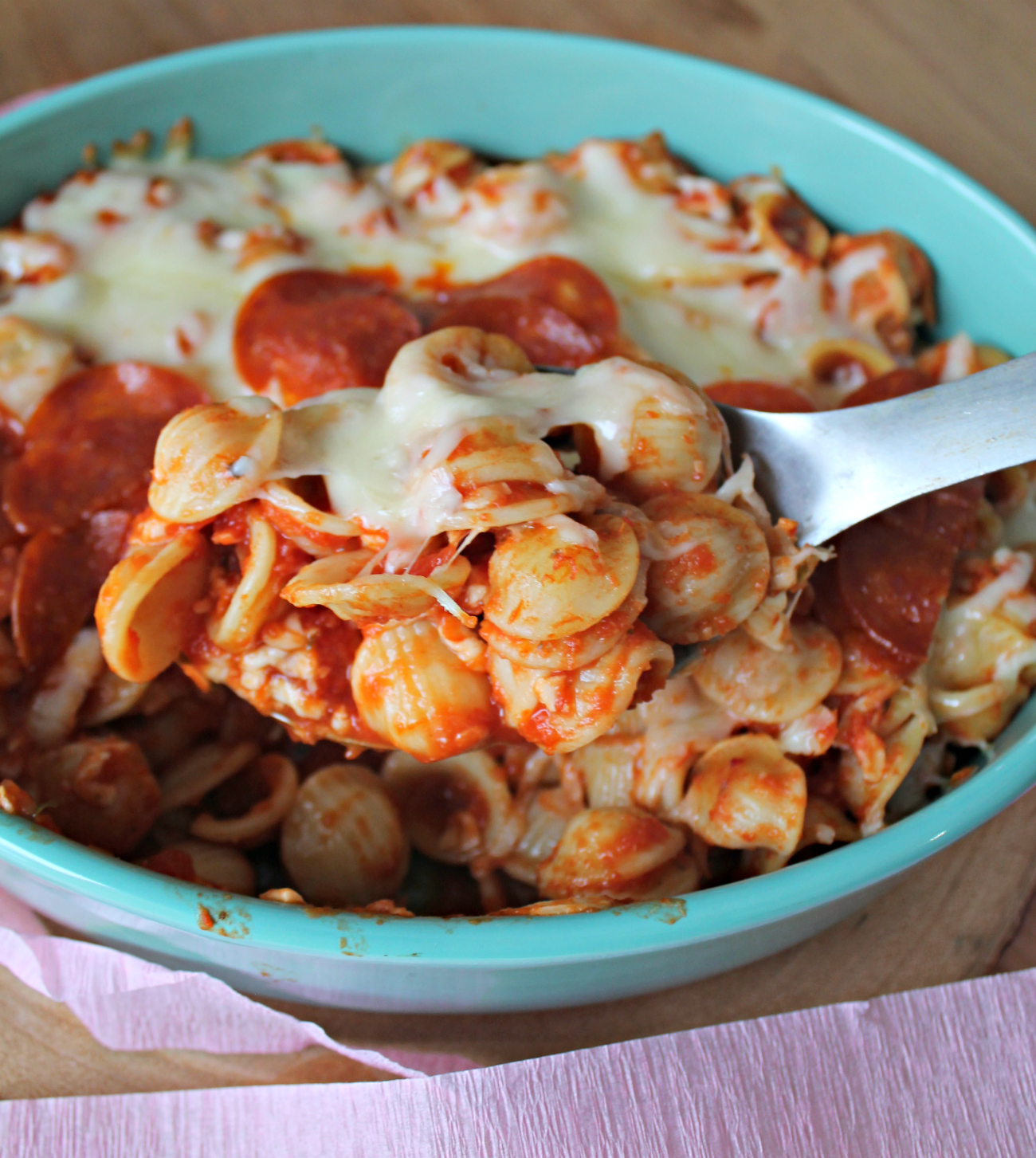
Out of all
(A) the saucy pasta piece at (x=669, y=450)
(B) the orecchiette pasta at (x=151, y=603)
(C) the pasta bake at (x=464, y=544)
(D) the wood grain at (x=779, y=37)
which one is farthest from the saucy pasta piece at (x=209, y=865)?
(D) the wood grain at (x=779, y=37)

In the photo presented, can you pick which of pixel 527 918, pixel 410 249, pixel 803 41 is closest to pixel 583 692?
pixel 527 918

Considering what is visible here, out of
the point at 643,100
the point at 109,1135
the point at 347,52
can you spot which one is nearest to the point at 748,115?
the point at 643,100

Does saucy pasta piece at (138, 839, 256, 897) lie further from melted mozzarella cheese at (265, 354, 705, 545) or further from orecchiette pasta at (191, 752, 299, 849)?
melted mozzarella cheese at (265, 354, 705, 545)

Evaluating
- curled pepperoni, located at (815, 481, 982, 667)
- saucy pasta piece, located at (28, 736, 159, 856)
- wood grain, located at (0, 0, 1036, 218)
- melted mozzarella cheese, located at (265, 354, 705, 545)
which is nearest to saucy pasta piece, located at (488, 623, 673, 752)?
melted mozzarella cheese, located at (265, 354, 705, 545)

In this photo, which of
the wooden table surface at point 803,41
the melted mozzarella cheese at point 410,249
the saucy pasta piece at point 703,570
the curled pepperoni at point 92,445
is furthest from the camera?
the wooden table surface at point 803,41

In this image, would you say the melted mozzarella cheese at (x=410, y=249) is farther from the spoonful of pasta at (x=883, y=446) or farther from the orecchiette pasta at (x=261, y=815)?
the orecchiette pasta at (x=261, y=815)

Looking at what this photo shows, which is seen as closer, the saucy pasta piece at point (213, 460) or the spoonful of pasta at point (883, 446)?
the saucy pasta piece at point (213, 460)

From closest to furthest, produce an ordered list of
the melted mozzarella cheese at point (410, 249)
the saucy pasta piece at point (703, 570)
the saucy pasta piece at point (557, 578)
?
the saucy pasta piece at point (557, 578), the saucy pasta piece at point (703, 570), the melted mozzarella cheese at point (410, 249)
